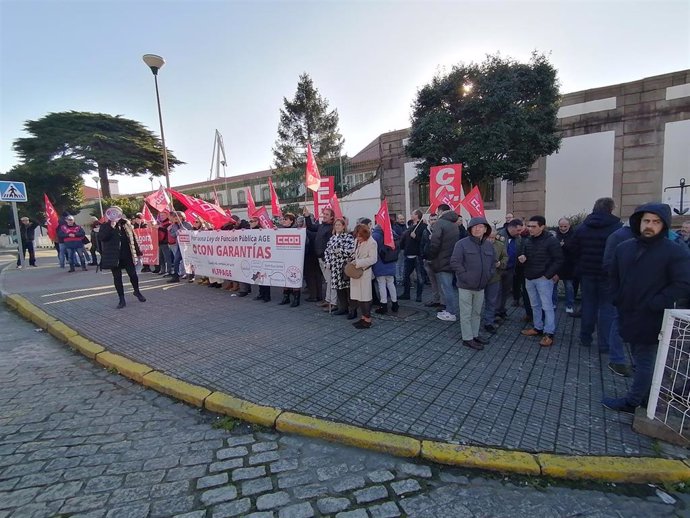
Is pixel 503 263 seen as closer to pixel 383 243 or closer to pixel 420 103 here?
pixel 383 243

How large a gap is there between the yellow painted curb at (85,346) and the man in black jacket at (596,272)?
6.86 metres

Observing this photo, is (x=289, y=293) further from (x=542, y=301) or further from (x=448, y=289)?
(x=542, y=301)

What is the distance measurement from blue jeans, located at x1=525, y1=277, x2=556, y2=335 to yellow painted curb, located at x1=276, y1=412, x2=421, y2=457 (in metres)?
3.28

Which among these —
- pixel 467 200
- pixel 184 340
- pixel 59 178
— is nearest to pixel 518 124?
pixel 467 200

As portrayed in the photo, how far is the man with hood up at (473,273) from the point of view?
486 cm

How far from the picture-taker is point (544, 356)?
181 inches

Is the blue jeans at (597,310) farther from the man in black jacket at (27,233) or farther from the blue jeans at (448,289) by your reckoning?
the man in black jacket at (27,233)

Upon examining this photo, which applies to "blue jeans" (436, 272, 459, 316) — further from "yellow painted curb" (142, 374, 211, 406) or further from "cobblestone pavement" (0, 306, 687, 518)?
"yellow painted curb" (142, 374, 211, 406)

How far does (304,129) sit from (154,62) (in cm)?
1966

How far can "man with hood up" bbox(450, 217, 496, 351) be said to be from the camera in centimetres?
486

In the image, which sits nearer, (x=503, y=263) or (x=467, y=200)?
(x=503, y=263)

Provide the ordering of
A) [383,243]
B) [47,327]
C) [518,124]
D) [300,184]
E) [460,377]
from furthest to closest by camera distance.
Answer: [300,184], [518,124], [383,243], [47,327], [460,377]

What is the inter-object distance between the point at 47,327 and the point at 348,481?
6548 millimetres

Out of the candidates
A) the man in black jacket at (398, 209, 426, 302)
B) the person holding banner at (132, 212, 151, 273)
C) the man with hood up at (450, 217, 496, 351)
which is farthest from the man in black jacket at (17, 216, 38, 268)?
the man with hood up at (450, 217, 496, 351)
